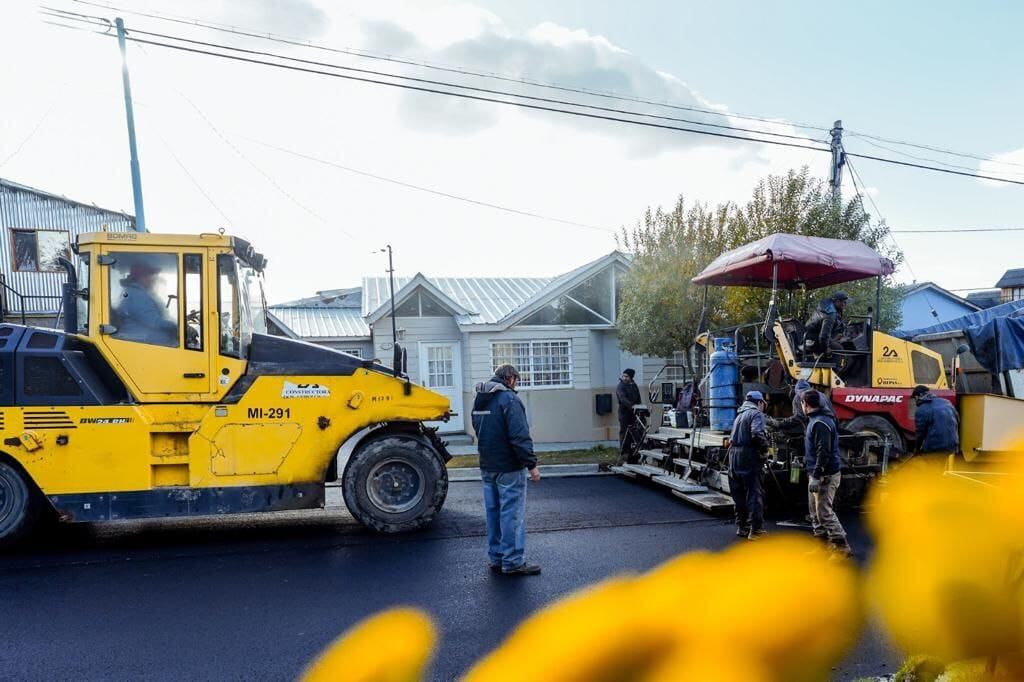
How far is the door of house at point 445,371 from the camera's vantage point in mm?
16531

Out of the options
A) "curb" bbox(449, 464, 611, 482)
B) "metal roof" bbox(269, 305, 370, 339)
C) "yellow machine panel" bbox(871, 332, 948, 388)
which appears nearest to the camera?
"yellow machine panel" bbox(871, 332, 948, 388)

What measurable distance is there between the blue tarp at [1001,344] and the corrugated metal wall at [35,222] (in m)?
20.9

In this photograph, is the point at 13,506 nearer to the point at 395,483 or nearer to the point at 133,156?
the point at 395,483

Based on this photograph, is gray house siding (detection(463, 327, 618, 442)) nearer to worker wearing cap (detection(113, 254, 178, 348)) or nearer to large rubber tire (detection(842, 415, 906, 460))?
large rubber tire (detection(842, 415, 906, 460))

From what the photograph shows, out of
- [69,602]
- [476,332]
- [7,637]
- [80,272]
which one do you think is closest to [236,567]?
[69,602]

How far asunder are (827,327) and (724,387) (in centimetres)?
147

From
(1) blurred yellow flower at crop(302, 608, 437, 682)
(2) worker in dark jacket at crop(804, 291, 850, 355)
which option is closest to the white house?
(2) worker in dark jacket at crop(804, 291, 850, 355)

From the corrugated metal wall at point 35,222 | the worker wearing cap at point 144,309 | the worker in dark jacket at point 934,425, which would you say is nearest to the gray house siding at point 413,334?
the worker wearing cap at point 144,309

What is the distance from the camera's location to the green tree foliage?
12359mm

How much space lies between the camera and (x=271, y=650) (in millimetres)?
4465

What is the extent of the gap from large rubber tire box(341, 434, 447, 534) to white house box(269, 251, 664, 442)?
8586 mm

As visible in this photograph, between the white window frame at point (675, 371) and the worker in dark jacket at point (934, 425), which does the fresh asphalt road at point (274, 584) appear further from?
the white window frame at point (675, 371)

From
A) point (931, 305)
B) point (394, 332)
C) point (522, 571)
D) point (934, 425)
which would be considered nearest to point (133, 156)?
point (394, 332)

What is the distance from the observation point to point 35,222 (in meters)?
19.1
